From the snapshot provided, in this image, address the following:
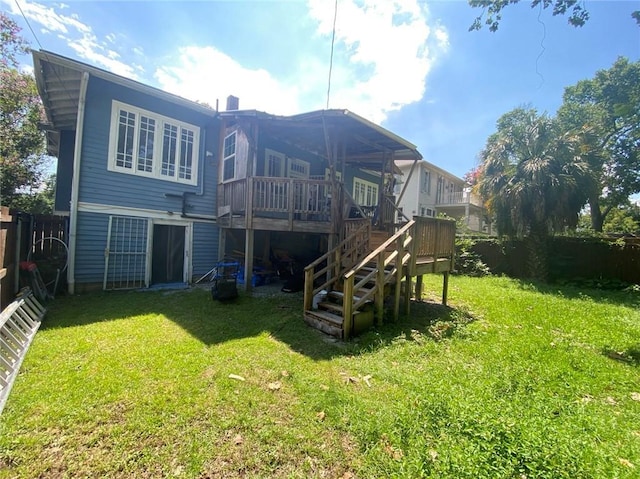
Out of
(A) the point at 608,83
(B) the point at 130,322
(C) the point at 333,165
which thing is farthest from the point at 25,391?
(A) the point at 608,83

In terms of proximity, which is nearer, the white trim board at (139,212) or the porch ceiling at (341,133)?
the porch ceiling at (341,133)

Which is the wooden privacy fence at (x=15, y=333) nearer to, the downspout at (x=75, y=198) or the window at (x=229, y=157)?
the downspout at (x=75, y=198)

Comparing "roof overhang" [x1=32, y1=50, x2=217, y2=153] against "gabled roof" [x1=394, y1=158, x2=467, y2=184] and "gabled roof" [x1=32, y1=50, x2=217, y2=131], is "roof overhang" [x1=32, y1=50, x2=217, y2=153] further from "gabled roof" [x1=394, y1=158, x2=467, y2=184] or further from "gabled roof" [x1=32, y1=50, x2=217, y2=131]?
"gabled roof" [x1=394, y1=158, x2=467, y2=184]

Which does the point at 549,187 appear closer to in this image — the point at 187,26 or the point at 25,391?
the point at 187,26

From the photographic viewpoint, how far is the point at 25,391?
116 inches

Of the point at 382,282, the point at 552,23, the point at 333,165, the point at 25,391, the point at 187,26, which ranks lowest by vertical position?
the point at 25,391

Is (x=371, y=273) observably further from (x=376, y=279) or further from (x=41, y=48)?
(x=41, y=48)

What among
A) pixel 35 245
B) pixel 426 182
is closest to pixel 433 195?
pixel 426 182

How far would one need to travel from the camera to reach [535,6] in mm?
4652

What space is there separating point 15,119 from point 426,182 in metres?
27.3

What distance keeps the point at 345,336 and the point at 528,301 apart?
609 cm

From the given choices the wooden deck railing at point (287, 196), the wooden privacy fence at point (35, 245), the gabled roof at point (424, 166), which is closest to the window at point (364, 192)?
the gabled roof at point (424, 166)

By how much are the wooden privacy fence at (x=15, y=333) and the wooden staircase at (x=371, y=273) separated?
3.95 metres

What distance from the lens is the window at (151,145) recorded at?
301 inches
